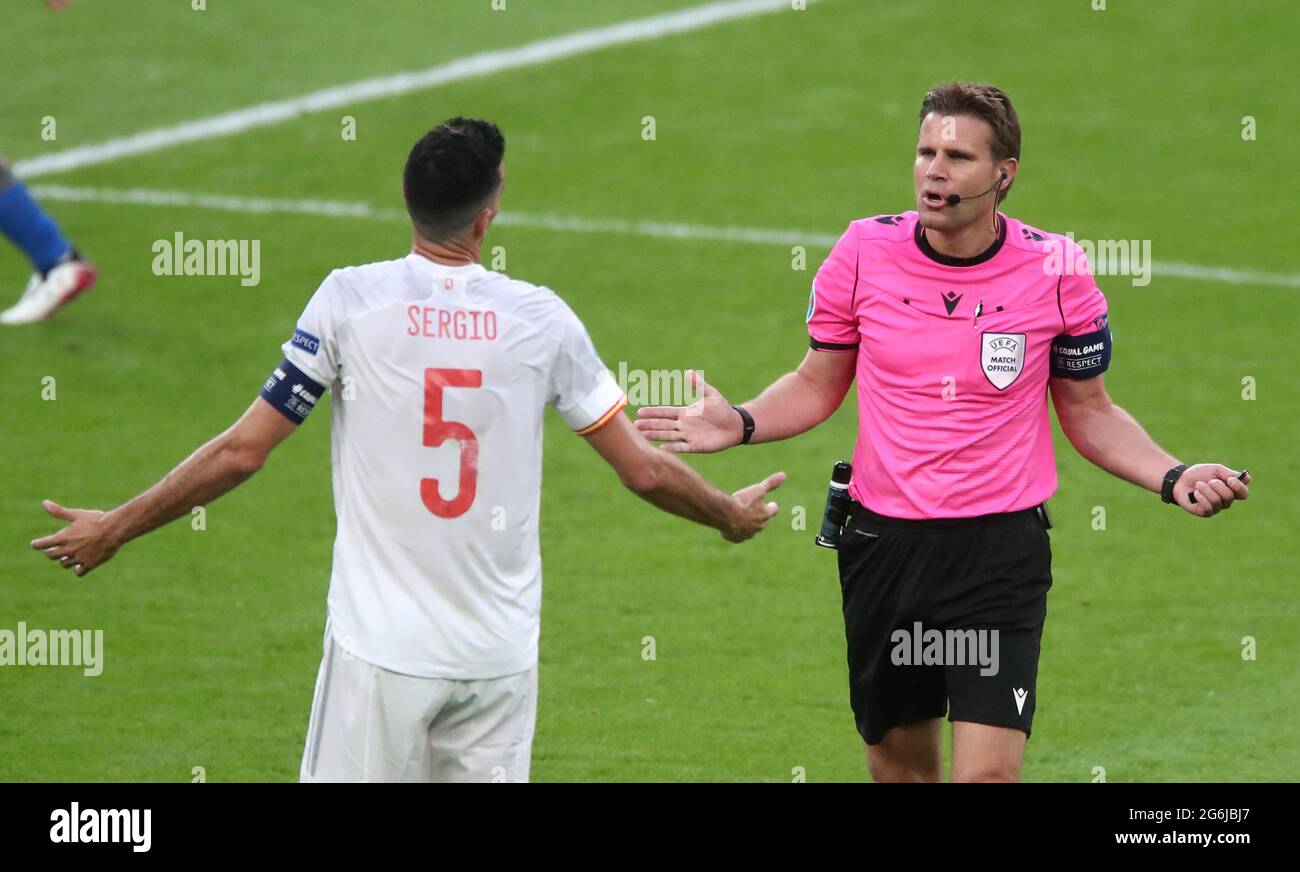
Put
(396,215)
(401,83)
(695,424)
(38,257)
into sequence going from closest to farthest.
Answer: (695,424), (38,257), (396,215), (401,83)

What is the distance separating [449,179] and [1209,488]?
229 cm

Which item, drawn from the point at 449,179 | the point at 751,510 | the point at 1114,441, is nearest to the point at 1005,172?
the point at 1114,441

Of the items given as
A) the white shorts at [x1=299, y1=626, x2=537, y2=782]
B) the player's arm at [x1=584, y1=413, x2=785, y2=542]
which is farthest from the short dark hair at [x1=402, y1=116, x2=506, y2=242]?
the white shorts at [x1=299, y1=626, x2=537, y2=782]

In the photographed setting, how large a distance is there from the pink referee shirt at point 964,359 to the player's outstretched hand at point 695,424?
42 centimetres

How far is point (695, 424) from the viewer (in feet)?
19.4

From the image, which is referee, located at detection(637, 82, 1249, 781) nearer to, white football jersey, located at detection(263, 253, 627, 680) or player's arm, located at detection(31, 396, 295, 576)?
white football jersey, located at detection(263, 253, 627, 680)

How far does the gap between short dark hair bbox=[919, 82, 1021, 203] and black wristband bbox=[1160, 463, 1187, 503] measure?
0.93 m

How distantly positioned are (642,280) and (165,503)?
33.0 ft

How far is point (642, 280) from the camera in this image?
15.1 m

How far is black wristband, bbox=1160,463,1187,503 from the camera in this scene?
579cm

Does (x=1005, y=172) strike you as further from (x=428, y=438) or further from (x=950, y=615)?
(x=428, y=438)

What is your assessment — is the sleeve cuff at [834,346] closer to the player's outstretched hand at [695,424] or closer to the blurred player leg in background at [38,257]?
the player's outstretched hand at [695,424]
